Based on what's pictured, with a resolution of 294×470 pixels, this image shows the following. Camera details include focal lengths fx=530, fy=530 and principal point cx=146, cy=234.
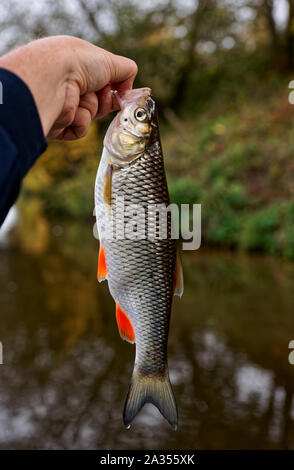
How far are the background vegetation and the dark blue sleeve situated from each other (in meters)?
9.88

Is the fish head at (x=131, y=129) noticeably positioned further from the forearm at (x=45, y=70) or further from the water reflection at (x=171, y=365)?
the water reflection at (x=171, y=365)

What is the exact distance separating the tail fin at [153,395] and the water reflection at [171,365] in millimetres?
2923

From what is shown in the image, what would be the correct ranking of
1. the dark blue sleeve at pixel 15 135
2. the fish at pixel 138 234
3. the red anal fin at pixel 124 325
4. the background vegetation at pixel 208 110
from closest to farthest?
the dark blue sleeve at pixel 15 135 → the fish at pixel 138 234 → the red anal fin at pixel 124 325 → the background vegetation at pixel 208 110

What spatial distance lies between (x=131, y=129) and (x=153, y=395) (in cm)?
91

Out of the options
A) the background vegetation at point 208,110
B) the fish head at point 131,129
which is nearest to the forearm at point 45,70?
the fish head at point 131,129

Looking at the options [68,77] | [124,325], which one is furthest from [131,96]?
[124,325]

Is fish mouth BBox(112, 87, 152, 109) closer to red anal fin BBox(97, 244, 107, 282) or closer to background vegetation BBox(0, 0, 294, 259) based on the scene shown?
red anal fin BBox(97, 244, 107, 282)

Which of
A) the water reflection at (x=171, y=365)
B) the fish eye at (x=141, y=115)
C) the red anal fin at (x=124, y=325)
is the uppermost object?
the fish eye at (x=141, y=115)

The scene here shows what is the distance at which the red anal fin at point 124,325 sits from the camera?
1848 mm

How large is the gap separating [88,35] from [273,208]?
14.3 metres

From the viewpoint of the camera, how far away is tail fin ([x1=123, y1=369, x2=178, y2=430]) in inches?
69.7

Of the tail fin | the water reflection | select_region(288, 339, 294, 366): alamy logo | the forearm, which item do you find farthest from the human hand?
select_region(288, 339, 294, 366): alamy logo
